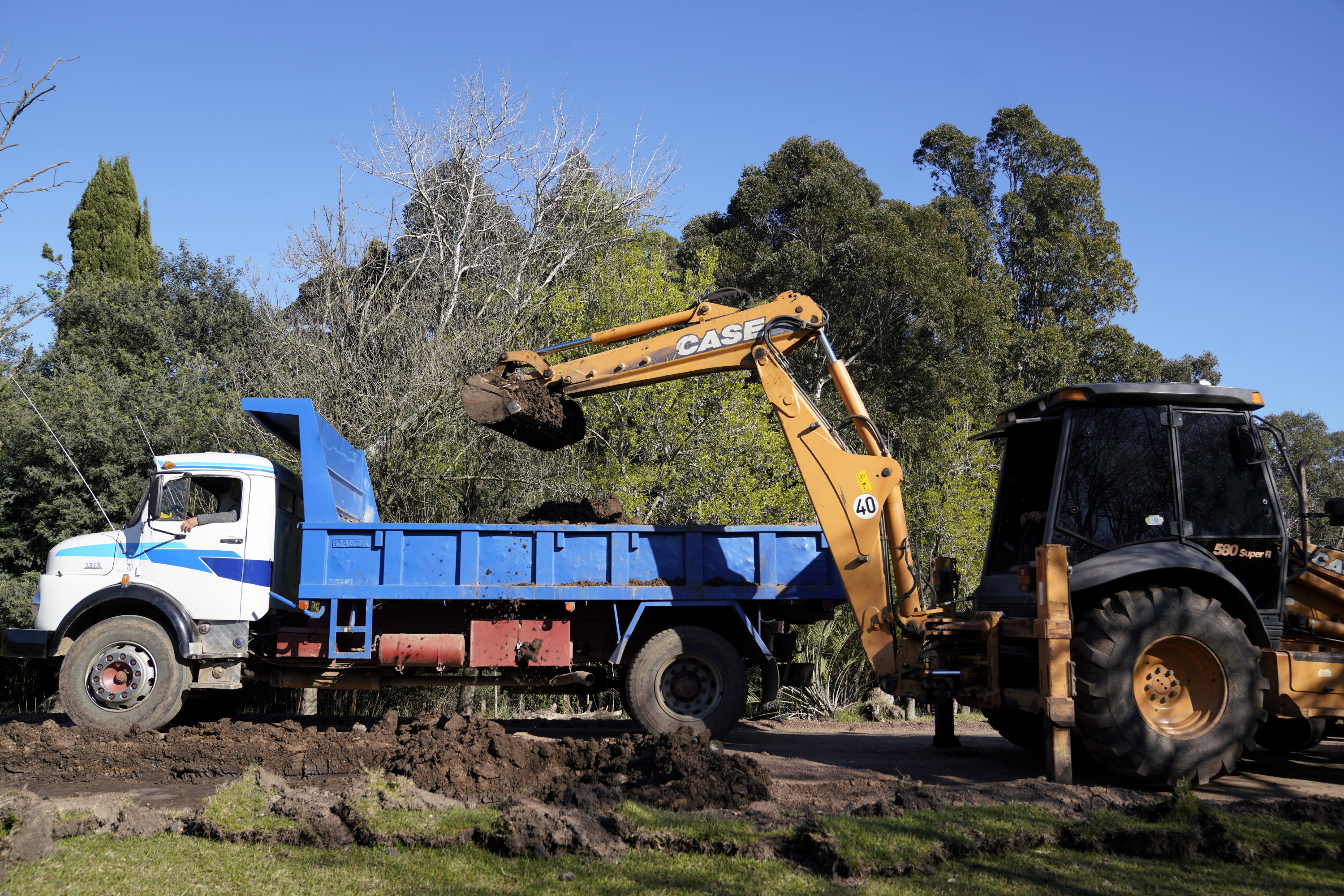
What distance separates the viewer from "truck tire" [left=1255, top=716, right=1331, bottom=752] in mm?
7645

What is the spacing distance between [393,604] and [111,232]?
81.6 feet

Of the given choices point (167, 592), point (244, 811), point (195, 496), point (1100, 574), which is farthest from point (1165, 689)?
point (195, 496)

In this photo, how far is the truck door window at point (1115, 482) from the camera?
679cm

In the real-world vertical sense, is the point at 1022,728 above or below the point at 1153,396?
below

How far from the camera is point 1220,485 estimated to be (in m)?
6.84

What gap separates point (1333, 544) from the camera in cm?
1555

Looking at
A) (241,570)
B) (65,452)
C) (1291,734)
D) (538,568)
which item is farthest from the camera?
(65,452)

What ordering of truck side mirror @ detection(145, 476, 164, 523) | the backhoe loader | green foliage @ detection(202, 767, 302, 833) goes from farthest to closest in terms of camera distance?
1. truck side mirror @ detection(145, 476, 164, 523)
2. the backhoe loader
3. green foliage @ detection(202, 767, 302, 833)

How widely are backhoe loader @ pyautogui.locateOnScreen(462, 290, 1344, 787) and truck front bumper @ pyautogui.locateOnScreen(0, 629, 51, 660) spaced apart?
4.39 meters

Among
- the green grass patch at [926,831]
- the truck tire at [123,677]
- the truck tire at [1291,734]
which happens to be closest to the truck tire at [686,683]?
the green grass patch at [926,831]

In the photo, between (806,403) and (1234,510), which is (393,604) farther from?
(1234,510)

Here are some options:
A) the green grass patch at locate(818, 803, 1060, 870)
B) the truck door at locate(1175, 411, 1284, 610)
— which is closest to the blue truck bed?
the truck door at locate(1175, 411, 1284, 610)

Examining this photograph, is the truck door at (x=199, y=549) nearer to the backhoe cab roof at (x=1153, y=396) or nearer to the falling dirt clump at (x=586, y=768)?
the falling dirt clump at (x=586, y=768)

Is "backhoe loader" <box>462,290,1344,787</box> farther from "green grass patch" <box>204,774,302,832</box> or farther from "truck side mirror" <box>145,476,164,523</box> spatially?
"green grass patch" <box>204,774,302,832</box>
